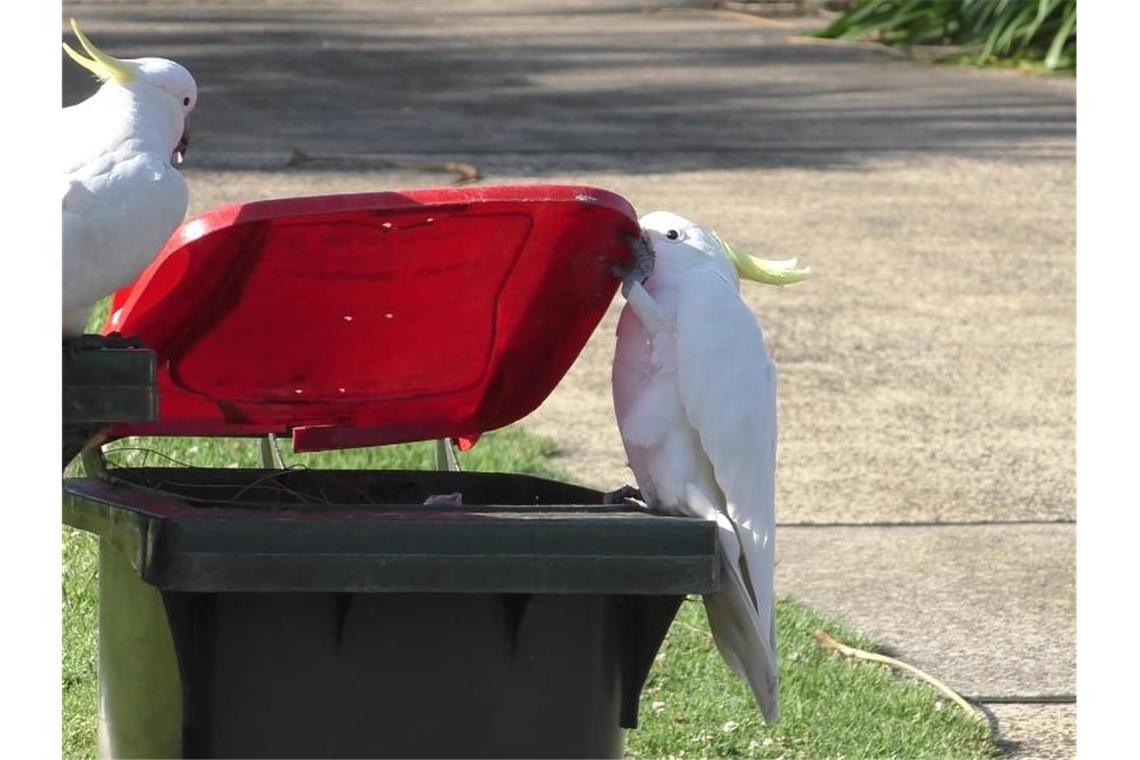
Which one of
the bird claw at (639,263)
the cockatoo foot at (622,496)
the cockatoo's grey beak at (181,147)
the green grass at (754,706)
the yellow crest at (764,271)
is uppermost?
the cockatoo's grey beak at (181,147)

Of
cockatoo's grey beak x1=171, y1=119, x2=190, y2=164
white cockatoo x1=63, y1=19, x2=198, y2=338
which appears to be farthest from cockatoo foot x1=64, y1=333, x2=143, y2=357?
cockatoo's grey beak x1=171, y1=119, x2=190, y2=164

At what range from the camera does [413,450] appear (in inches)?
213

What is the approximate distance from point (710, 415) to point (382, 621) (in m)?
0.63

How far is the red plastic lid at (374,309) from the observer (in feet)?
9.20

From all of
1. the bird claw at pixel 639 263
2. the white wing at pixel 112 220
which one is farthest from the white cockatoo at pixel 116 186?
the bird claw at pixel 639 263

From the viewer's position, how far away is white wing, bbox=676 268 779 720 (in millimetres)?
2846

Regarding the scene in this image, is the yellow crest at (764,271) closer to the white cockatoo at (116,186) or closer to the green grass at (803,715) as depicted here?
the white cockatoo at (116,186)

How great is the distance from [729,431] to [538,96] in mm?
10227

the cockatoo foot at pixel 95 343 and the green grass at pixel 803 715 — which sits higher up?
the cockatoo foot at pixel 95 343

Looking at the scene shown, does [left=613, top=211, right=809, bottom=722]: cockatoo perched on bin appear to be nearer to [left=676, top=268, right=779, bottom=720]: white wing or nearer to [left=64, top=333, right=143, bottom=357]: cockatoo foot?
[left=676, top=268, right=779, bottom=720]: white wing

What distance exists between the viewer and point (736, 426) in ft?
9.39

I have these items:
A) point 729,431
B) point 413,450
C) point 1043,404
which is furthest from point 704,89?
point 729,431

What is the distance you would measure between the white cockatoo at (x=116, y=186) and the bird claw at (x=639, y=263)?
72cm

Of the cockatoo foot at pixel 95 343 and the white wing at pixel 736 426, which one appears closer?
the cockatoo foot at pixel 95 343
